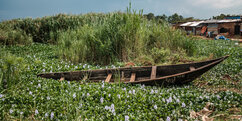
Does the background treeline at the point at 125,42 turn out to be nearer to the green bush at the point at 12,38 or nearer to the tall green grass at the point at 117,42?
the tall green grass at the point at 117,42

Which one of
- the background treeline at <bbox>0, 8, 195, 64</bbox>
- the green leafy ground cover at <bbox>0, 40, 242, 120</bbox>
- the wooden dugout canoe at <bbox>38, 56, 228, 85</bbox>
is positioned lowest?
the green leafy ground cover at <bbox>0, 40, 242, 120</bbox>

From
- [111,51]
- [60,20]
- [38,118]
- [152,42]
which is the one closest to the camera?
[38,118]

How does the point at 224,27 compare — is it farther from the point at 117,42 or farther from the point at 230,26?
the point at 117,42

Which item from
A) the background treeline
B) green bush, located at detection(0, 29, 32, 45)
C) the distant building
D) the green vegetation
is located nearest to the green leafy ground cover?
the green vegetation

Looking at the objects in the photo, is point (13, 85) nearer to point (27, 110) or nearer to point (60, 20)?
point (27, 110)

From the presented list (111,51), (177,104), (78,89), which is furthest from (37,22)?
(177,104)

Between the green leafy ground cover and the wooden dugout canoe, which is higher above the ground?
the wooden dugout canoe

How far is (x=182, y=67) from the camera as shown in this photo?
4.66m

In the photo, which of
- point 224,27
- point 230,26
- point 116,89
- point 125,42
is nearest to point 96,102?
point 116,89

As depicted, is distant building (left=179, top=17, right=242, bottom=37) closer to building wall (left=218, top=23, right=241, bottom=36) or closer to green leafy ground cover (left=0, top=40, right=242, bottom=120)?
building wall (left=218, top=23, right=241, bottom=36)

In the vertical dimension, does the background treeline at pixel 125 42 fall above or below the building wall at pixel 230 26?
below

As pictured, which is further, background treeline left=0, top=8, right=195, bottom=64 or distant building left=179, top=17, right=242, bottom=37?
distant building left=179, top=17, right=242, bottom=37

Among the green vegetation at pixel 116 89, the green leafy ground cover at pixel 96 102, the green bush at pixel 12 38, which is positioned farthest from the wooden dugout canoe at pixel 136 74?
the green bush at pixel 12 38

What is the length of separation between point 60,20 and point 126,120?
46.5ft
